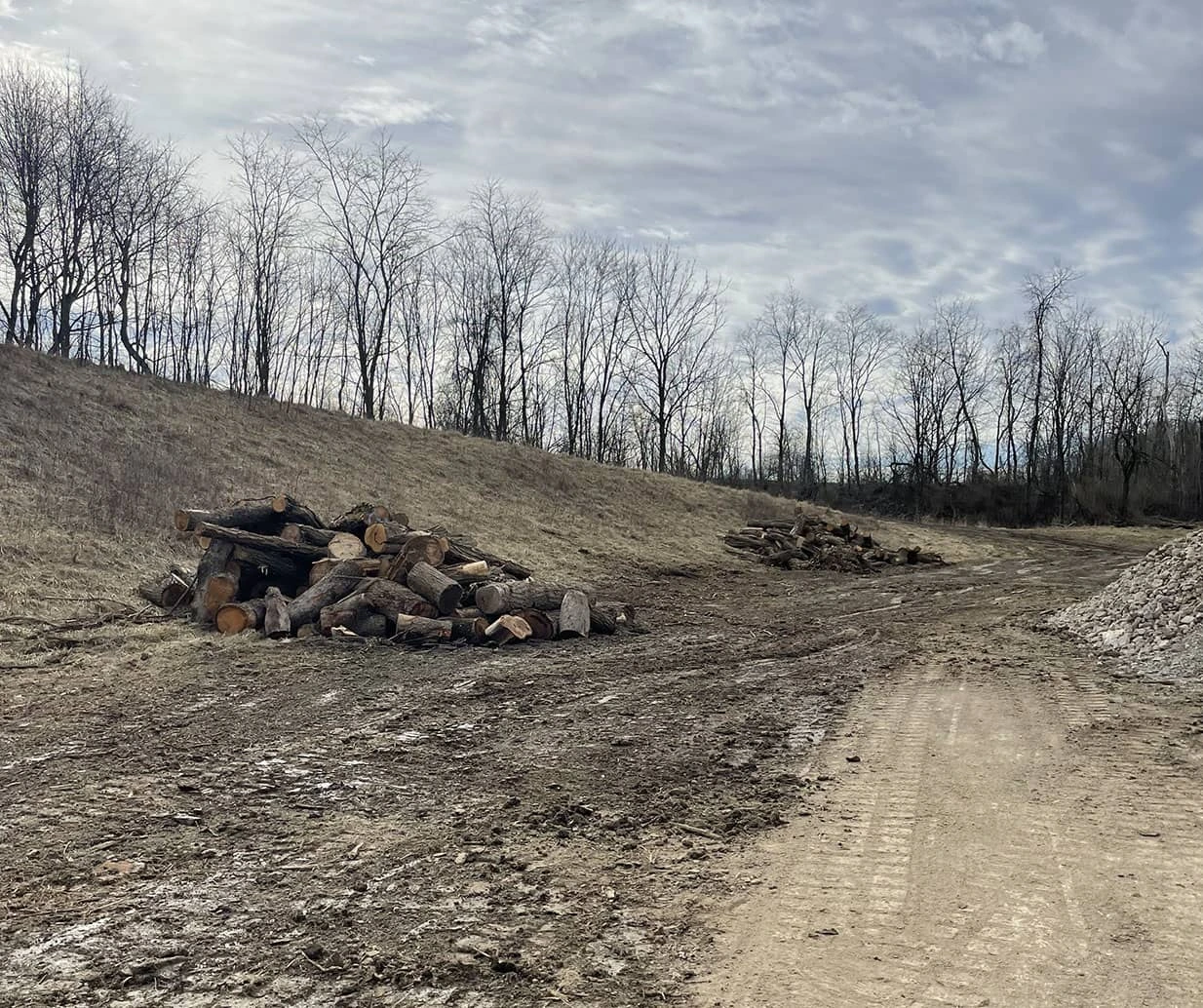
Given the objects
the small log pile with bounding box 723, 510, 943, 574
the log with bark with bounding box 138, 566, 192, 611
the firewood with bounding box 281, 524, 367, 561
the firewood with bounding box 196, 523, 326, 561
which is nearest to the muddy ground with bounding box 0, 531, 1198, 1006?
the log with bark with bounding box 138, 566, 192, 611

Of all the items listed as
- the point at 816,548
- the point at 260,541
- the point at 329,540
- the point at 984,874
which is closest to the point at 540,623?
the point at 329,540

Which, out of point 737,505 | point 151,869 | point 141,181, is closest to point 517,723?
point 151,869

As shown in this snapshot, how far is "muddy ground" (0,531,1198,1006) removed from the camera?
2857 millimetres

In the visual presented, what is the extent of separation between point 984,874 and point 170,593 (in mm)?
10075

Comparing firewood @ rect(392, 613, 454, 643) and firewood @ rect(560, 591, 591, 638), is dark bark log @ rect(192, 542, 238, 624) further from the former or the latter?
firewood @ rect(560, 591, 591, 638)

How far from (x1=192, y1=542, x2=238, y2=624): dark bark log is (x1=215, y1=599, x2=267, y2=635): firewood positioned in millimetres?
278

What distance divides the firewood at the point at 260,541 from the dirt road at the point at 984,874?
23.9ft

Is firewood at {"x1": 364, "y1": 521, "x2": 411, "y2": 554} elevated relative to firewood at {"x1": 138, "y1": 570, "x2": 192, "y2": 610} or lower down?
elevated

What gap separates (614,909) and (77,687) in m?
5.88

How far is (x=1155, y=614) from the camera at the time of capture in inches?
342

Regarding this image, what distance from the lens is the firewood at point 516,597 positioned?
32.2 feet

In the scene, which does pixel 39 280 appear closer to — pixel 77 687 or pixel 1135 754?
pixel 77 687

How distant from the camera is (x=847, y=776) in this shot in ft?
16.2

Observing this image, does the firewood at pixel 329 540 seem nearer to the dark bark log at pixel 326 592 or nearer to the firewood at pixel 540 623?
the dark bark log at pixel 326 592
